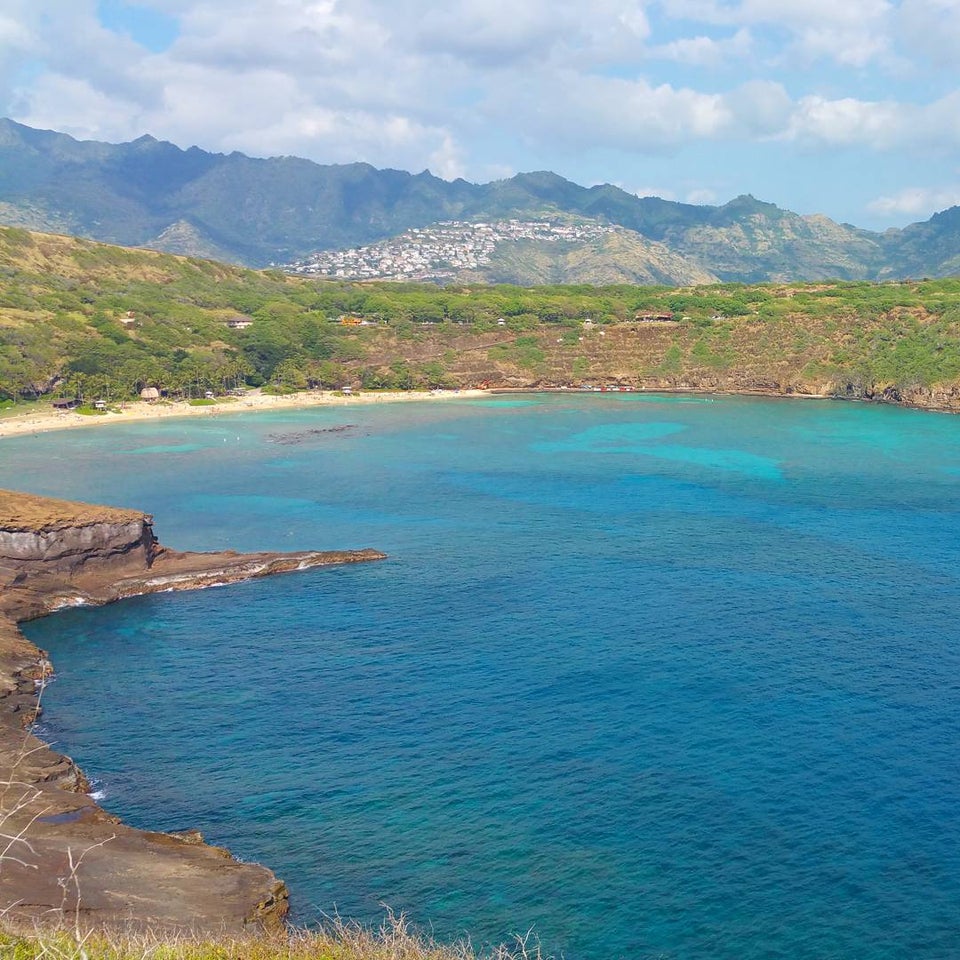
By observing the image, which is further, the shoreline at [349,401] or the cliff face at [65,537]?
the shoreline at [349,401]

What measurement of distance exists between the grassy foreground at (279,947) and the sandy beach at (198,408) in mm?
95144

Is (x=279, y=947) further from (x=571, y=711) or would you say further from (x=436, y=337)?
(x=436, y=337)

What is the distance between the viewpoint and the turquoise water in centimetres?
2900

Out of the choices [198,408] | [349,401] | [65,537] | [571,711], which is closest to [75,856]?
[571,711]

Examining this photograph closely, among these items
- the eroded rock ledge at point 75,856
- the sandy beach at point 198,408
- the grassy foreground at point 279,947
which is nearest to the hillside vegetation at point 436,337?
the sandy beach at point 198,408

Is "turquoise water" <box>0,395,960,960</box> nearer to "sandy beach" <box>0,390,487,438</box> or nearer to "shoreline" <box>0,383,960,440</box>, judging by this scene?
"sandy beach" <box>0,390,487,438</box>

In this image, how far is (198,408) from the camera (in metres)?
131

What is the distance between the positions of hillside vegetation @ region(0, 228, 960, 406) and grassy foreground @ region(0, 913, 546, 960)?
4519 inches

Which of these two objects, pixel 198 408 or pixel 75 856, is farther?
pixel 198 408

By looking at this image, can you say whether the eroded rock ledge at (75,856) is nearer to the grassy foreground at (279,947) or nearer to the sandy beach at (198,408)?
the grassy foreground at (279,947)

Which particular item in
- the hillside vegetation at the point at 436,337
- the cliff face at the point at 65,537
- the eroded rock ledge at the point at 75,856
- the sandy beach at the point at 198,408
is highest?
the hillside vegetation at the point at 436,337

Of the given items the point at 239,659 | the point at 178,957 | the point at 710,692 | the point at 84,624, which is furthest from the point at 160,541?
the point at 178,957

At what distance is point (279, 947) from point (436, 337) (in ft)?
491

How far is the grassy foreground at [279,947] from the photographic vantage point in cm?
2147
